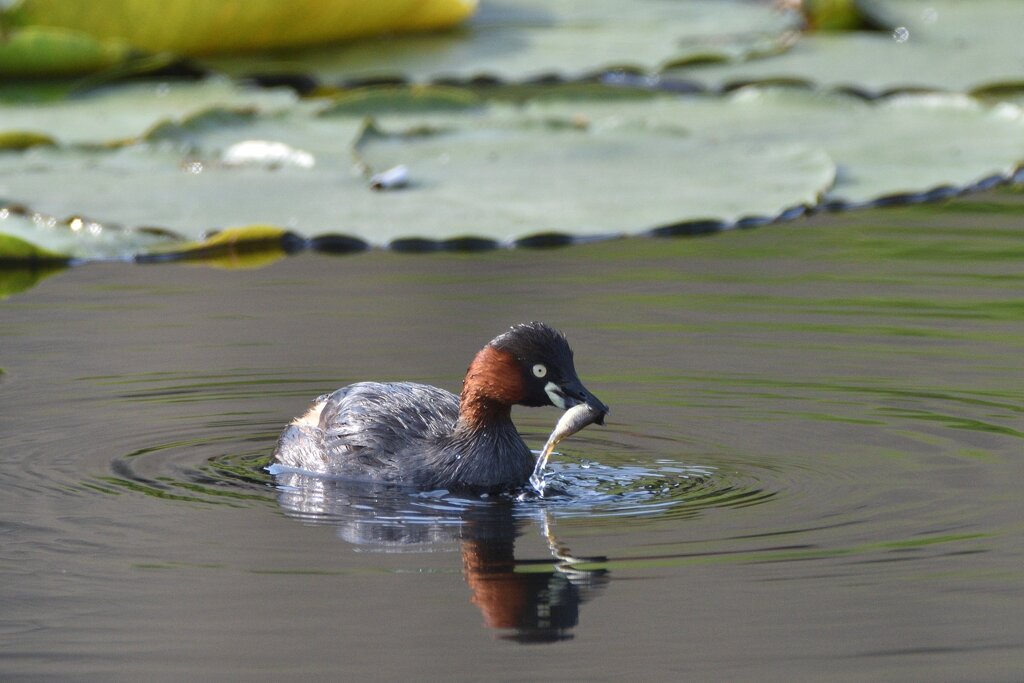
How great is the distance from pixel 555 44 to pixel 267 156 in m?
2.82

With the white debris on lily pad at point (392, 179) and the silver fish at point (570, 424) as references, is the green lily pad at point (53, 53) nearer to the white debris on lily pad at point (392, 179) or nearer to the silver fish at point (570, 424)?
the white debris on lily pad at point (392, 179)

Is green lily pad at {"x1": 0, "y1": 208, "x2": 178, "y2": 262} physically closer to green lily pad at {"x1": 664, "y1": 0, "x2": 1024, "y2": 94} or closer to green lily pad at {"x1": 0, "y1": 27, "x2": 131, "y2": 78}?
green lily pad at {"x1": 0, "y1": 27, "x2": 131, "y2": 78}

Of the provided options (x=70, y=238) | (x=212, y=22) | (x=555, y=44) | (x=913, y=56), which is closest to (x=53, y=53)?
(x=212, y=22)

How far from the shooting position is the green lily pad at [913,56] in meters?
11.0

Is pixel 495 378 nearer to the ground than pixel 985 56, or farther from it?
nearer to the ground

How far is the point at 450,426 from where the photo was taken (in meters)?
5.97

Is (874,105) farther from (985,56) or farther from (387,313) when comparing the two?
(387,313)

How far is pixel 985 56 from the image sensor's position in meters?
11.4

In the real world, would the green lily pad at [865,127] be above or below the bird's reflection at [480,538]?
above

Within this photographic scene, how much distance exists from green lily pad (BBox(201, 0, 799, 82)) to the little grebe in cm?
482

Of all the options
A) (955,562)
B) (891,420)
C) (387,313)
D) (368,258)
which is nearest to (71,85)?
(368,258)

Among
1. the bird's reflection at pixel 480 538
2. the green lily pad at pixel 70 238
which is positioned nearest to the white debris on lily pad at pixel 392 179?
the green lily pad at pixel 70 238

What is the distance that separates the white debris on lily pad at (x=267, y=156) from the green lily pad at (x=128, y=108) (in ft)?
1.37

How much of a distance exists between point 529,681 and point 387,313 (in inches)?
160
